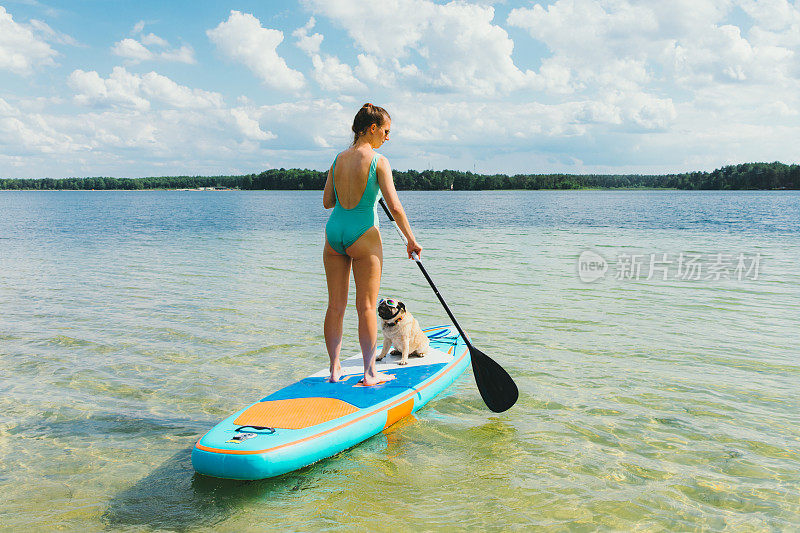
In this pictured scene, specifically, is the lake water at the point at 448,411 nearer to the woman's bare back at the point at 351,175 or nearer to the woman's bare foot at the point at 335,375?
the woman's bare foot at the point at 335,375

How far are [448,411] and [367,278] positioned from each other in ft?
5.66

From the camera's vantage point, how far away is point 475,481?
445 centimetres

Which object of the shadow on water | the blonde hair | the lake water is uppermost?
the blonde hair

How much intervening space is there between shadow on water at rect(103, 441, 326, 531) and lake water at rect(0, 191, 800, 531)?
18 millimetres

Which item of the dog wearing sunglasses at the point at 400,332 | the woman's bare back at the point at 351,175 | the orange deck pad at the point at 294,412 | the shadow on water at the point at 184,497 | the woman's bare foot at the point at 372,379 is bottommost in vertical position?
the shadow on water at the point at 184,497

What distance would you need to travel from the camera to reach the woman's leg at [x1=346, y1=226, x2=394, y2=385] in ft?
17.0

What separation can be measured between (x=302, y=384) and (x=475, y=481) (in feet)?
6.47

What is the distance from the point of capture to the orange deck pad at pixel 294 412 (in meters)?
4.61

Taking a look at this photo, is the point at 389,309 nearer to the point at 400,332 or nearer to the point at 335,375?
the point at 400,332

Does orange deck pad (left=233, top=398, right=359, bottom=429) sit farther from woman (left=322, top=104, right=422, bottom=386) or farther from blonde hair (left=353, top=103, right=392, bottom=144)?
blonde hair (left=353, top=103, right=392, bottom=144)

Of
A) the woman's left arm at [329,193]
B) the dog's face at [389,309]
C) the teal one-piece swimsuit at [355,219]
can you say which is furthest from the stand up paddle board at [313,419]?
the woman's left arm at [329,193]

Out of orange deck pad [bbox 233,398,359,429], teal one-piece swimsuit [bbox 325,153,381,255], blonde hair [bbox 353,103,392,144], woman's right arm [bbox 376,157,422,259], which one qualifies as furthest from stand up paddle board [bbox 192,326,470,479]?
blonde hair [bbox 353,103,392,144]

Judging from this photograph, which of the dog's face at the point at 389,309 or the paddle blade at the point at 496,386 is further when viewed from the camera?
the dog's face at the point at 389,309

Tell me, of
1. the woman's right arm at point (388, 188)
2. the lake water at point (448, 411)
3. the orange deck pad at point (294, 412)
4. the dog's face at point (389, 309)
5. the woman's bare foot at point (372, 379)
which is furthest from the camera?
the dog's face at point (389, 309)
